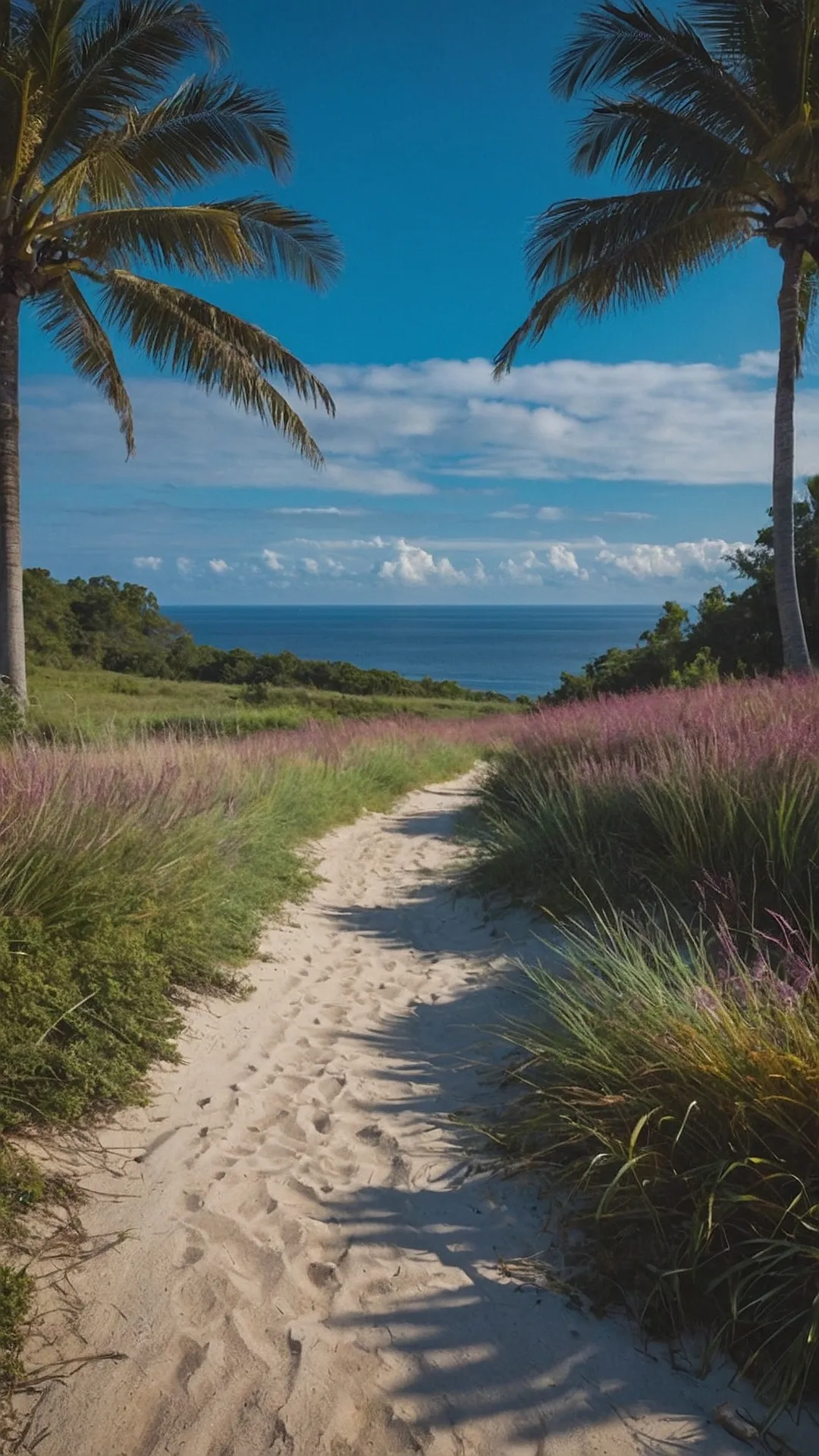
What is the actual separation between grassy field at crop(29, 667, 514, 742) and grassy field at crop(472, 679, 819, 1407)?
9.67 meters

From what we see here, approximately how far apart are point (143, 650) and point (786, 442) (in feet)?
114

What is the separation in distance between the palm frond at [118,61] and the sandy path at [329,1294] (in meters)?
10.9

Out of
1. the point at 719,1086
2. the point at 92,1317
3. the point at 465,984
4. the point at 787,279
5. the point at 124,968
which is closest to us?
the point at 92,1317

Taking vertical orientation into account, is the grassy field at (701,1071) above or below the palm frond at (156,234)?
below

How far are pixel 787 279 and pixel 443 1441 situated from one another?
1351cm

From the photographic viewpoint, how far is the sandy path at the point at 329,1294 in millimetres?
2197

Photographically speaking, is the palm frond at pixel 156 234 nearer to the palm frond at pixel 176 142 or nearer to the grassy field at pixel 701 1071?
the palm frond at pixel 176 142

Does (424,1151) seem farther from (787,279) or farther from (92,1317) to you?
(787,279)

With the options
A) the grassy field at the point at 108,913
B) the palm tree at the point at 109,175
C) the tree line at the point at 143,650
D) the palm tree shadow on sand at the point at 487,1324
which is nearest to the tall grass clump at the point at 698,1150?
the palm tree shadow on sand at the point at 487,1324

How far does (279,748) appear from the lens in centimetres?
1203

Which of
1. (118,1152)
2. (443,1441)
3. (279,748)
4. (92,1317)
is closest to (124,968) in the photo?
(118,1152)

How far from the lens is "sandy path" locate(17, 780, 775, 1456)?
220cm

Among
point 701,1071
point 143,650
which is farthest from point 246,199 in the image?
point 143,650

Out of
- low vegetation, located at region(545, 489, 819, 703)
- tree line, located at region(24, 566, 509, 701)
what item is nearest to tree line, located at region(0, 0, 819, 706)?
low vegetation, located at region(545, 489, 819, 703)
